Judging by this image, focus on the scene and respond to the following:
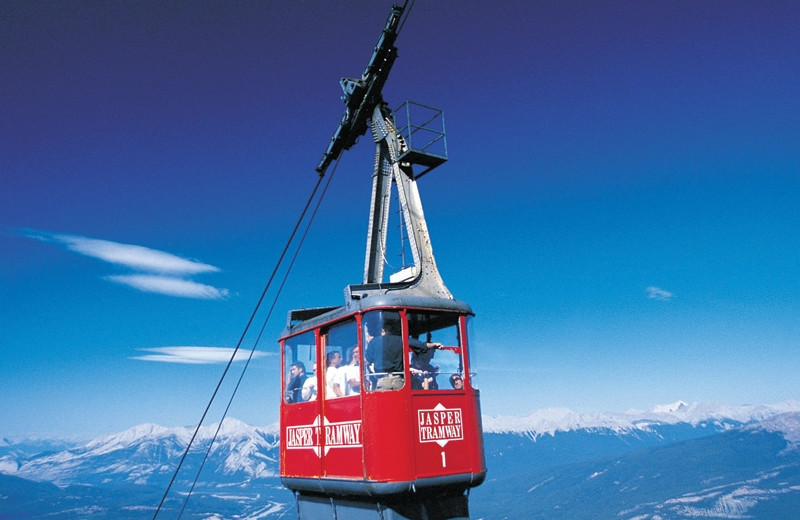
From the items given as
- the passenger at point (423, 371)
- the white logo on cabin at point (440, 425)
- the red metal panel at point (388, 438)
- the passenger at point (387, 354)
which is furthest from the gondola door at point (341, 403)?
the white logo on cabin at point (440, 425)

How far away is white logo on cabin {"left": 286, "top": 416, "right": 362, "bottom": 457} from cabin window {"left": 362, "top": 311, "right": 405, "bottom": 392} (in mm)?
1020

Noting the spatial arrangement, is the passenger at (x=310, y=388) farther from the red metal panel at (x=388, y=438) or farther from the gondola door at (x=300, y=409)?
the red metal panel at (x=388, y=438)

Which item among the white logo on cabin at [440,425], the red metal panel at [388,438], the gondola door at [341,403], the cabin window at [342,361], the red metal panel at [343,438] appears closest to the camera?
the red metal panel at [388,438]

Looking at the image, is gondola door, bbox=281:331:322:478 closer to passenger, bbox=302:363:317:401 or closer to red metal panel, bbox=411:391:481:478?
passenger, bbox=302:363:317:401

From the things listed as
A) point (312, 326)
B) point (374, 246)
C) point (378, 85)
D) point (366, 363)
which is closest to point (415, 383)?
point (366, 363)

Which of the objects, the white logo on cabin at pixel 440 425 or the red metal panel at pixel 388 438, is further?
the white logo on cabin at pixel 440 425

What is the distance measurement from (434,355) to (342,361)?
2.13 meters

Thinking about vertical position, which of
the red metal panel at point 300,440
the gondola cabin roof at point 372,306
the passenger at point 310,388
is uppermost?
the gondola cabin roof at point 372,306

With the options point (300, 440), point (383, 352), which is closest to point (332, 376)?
point (383, 352)

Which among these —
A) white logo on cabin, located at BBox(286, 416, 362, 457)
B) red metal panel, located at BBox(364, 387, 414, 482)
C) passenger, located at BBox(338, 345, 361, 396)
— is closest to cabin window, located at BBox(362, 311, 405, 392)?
red metal panel, located at BBox(364, 387, 414, 482)

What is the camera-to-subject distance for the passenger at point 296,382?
13.4m

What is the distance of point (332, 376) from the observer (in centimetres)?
1235

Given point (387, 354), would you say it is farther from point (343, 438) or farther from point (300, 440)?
point (300, 440)

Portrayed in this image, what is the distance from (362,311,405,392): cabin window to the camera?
11.0m
